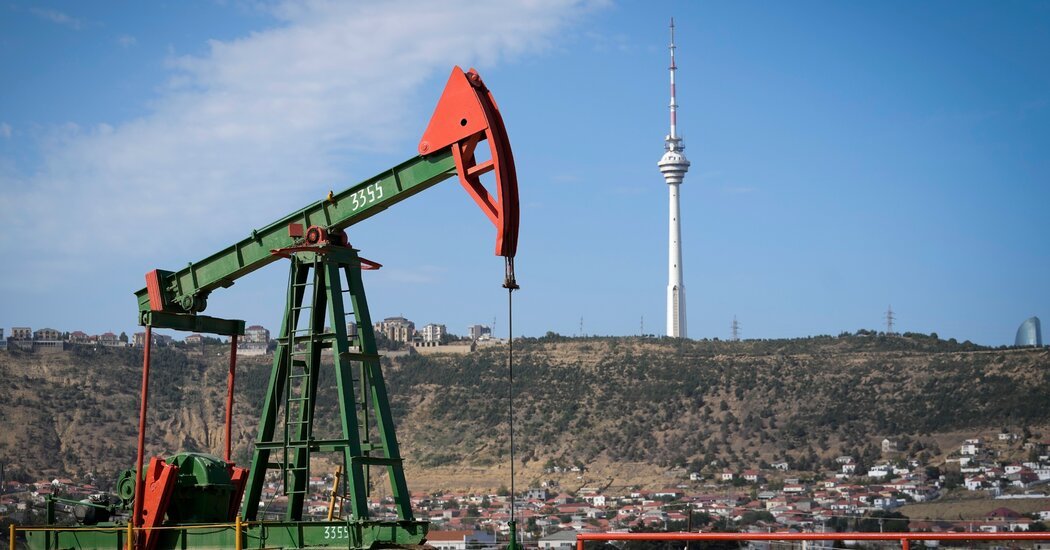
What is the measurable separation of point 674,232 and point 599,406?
51.7 metres

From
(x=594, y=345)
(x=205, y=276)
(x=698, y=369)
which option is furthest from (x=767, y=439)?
(x=205, y=276)

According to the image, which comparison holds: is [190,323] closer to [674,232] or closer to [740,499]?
[740,499]

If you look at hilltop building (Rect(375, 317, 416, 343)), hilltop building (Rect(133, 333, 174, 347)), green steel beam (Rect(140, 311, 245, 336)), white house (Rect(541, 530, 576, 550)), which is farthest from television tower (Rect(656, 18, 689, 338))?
green steel beam (Rect(140, 311, 245, 336))

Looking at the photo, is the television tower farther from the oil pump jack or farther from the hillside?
the oil pump jack

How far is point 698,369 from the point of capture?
10219 centimetres

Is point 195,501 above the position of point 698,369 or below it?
below

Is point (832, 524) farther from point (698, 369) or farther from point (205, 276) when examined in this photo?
point (205, 276)

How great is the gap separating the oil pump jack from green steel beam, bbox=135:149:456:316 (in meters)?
0.02

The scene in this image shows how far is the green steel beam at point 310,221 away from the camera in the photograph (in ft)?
65.3

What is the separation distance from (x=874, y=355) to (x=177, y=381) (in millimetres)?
50193

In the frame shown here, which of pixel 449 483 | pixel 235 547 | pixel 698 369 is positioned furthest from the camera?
pixel 698 369

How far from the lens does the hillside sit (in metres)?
87.3

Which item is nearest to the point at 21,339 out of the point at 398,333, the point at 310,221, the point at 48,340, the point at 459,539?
the point at 48,340

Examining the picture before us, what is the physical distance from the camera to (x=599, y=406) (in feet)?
313
